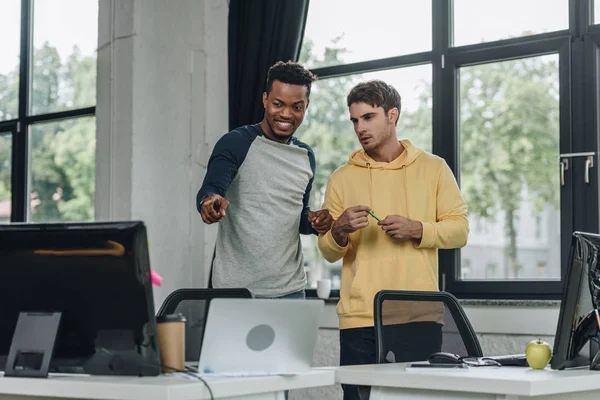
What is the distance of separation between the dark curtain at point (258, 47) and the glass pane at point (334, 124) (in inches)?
10.8

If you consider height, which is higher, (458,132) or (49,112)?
(49,112)

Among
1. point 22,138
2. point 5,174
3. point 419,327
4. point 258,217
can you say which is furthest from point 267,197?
point 5,174

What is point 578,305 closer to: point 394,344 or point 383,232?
point 394,344

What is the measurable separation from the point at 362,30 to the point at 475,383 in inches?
116

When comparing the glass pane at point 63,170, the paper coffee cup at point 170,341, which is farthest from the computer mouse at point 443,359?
the glass pane at point 63,170

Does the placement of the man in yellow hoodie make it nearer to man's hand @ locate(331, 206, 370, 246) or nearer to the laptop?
man's hand @ locate(331, 206, 370, 246)

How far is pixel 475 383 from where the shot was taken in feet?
6.09

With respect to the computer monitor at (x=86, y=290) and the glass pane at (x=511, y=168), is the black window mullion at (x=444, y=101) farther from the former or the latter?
the computer monitor at (x=86, y=290)

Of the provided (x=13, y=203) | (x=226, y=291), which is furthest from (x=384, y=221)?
(x=13, y=203)

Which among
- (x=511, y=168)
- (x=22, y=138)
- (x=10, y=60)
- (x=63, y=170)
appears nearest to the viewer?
(x=511, y=168)

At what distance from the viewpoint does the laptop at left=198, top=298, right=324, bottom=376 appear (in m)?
1.82

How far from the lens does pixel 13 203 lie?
5922 millimetres

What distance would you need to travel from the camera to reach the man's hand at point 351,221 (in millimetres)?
2738

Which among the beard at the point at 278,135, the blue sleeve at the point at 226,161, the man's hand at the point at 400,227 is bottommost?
the man's hand at the point at 400,227
